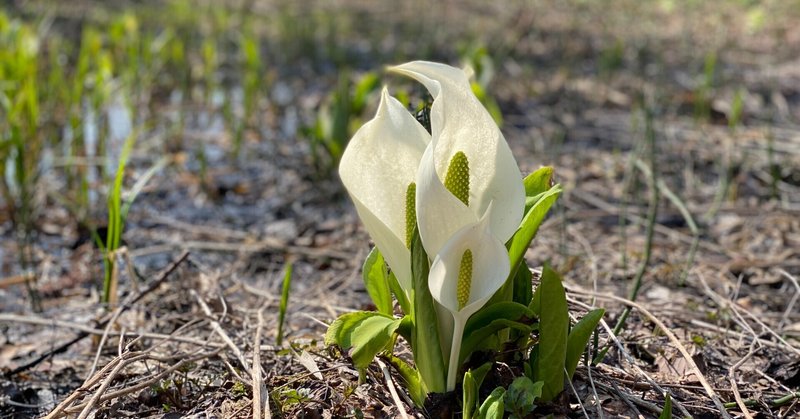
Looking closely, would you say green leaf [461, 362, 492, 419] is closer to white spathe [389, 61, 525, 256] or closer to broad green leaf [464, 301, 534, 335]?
broad green leaf [464, 301, 534, 335]

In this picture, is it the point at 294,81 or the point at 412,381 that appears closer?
the point at 412,381

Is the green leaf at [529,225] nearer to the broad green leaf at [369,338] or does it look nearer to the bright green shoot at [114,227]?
the broad green leaf at [369,338]

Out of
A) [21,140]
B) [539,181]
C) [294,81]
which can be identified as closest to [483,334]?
[539,181]

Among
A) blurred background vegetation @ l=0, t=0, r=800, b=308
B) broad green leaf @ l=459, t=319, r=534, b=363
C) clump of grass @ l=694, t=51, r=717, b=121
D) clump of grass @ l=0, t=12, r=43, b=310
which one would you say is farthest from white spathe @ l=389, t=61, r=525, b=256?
clump of grass @ l=694, t=51, r=717, b=121

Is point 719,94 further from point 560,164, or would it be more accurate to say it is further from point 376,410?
point 376,410

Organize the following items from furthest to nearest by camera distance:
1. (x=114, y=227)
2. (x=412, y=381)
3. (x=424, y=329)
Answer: (x=114, y=227) < (x=412, y=381) < (x=424, y=329)

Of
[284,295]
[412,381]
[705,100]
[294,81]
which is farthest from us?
[294,81]

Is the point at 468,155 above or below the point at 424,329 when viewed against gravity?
above

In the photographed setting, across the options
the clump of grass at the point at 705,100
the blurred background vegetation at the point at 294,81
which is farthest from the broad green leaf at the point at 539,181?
the clump of grass at the point at 705,100

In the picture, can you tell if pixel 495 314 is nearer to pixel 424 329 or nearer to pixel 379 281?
pixel 424 329
